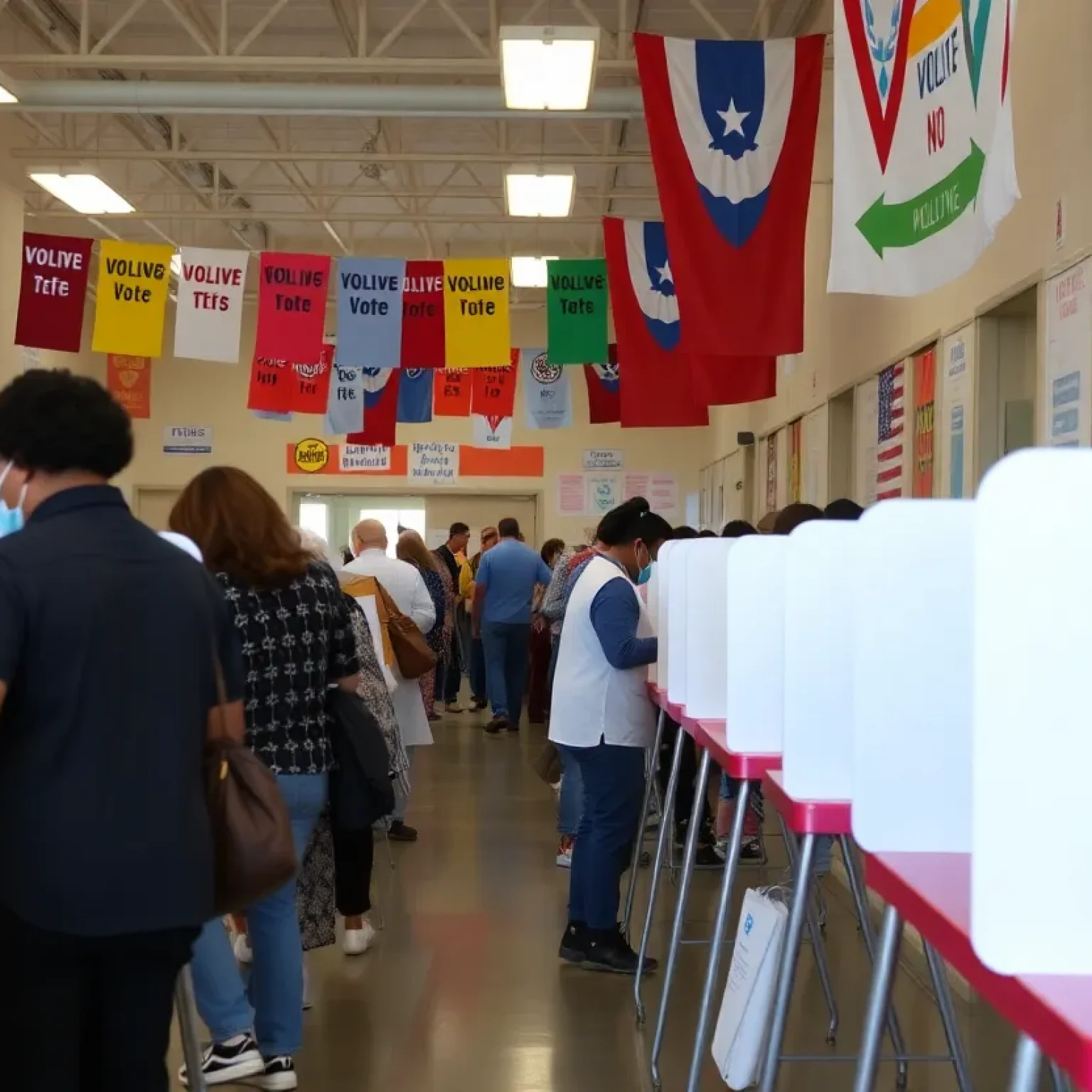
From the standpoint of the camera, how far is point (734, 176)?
18.6 ft

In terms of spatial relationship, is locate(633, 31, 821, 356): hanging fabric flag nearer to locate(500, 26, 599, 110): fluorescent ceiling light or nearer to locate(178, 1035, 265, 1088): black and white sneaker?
locate(500, 26, 599, 110): fluorescent ceiling light

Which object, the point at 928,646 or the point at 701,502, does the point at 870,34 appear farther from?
the point at 701,502

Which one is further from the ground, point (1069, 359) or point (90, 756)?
point (1069, 359)

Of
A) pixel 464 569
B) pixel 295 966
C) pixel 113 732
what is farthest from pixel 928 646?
pixel 464 569

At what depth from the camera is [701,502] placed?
17.0 metres

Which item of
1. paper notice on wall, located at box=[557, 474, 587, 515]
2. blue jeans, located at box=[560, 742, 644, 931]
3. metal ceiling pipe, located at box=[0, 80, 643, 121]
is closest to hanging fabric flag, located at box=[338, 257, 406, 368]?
metal ceiling pipe, located at box=[0, 80, 643, 121]

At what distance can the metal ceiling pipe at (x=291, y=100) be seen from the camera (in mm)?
8812

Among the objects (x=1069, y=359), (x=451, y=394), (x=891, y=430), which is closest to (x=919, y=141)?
(x=1069, y=359)

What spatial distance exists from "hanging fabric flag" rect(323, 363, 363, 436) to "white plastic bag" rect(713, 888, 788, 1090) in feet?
34.9

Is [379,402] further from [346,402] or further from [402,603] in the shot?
[402,603]

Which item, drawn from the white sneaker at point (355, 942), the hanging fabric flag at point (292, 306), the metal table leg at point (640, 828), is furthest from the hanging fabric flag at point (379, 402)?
the white sneaker at point (355, 942)

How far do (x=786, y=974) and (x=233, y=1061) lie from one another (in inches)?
65.9

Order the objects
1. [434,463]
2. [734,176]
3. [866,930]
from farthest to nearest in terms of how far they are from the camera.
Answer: [434,463] → [734,176] → [866,930]

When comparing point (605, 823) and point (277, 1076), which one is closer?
point (277, 1076)
